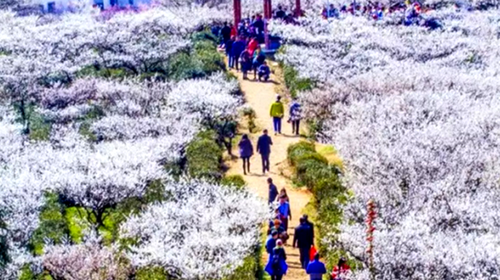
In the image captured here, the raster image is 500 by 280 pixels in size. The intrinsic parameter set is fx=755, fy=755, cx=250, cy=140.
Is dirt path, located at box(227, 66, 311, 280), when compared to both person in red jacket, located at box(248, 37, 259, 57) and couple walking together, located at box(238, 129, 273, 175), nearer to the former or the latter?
couple walking together, located at box(238, 129, 273, 175)

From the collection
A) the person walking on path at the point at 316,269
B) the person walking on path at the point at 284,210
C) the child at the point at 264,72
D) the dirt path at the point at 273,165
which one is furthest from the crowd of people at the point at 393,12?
the person walking on path at the point at 316,269

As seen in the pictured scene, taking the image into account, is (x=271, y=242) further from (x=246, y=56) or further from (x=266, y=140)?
(x=246, y=56)

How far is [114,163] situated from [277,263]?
777cm

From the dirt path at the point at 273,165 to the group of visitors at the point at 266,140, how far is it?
30 centimetres

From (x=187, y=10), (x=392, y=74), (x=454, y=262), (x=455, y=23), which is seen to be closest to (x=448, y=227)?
(x=454, y=262)

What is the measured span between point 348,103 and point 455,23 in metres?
21.6

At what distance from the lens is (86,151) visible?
24.2 meters

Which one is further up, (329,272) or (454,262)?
(454,262)

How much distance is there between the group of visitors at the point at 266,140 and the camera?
23.9 metres

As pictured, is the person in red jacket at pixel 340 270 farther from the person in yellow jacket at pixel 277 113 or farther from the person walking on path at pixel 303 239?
the person in yellow jacket at pixel 277 113

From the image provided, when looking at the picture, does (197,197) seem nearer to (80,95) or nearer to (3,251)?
(3,251)

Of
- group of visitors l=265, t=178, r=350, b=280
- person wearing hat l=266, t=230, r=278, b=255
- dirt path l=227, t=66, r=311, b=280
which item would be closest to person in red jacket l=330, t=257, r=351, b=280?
group of visitors l=265, t=178, r=350, b=280

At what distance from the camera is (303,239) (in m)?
17.1

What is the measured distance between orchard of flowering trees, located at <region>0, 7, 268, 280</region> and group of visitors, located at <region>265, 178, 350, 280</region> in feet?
1.60
